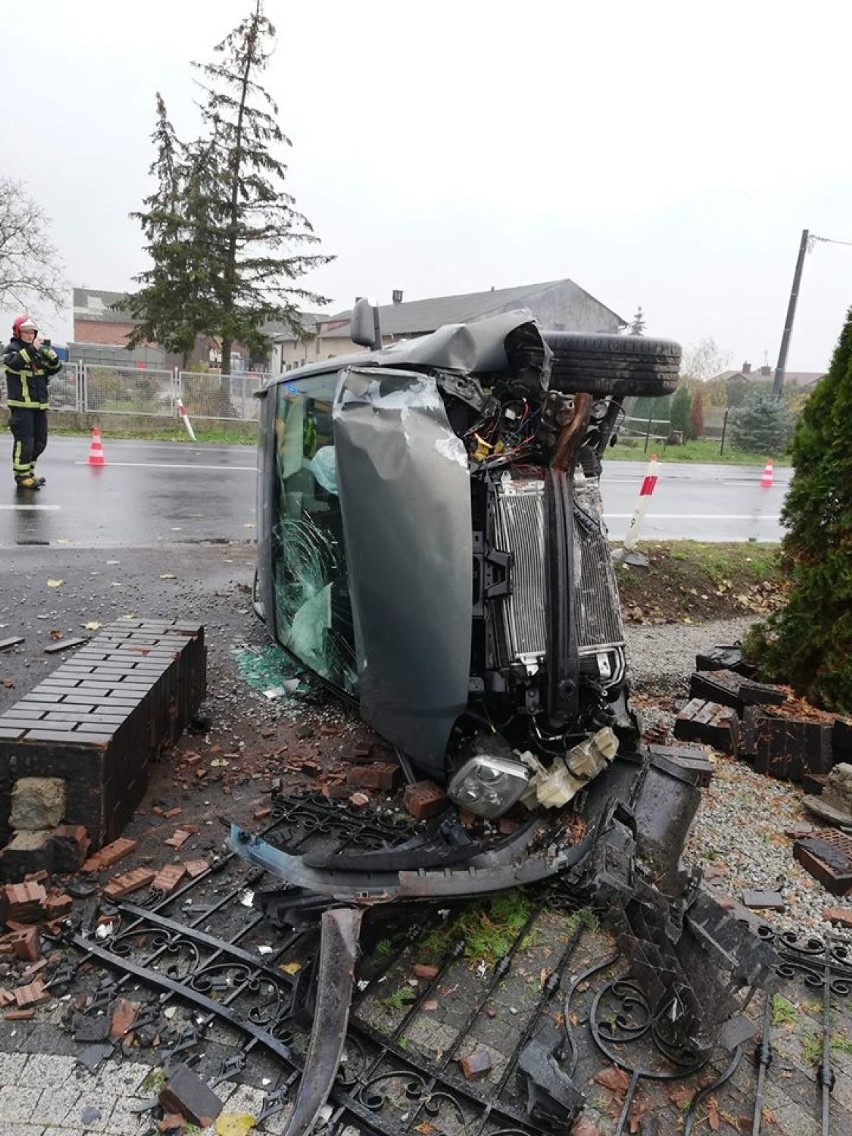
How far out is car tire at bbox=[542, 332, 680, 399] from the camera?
137 inches

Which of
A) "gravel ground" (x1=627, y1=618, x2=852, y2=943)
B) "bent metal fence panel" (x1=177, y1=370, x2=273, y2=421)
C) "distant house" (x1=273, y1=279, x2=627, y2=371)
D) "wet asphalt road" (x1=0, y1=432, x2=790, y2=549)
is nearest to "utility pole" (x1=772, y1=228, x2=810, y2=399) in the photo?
"distant house" (x1=273, y1=279, x2=627, y2=371)

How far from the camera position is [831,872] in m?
3.28

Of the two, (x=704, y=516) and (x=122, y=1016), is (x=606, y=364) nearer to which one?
(x=122, y=1016)

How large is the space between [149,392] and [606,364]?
61.7ft

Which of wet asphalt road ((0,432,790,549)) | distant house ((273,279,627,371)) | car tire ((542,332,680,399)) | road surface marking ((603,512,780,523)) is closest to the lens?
car tire ((542,332,680,399))

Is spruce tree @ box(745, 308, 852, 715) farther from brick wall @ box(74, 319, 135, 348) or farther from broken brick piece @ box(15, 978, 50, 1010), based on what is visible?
brick wall @ box(74, 319, 135, 348)

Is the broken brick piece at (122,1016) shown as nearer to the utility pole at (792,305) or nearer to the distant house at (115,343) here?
the distant house at (115,343)

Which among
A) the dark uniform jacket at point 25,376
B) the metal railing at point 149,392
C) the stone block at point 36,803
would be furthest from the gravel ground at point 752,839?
the metal railing at point 149,392

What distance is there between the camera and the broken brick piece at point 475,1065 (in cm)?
220

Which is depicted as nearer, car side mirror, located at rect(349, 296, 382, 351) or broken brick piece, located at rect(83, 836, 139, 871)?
broken brick piece, located at rect(83, 836, 139, 871)

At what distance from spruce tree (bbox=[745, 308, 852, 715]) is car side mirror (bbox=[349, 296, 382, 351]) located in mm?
2863

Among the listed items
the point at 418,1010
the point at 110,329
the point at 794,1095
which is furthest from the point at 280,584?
the point at 110,329

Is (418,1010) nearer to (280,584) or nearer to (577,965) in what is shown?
(577,965)

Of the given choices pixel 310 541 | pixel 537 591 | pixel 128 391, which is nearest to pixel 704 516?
pixel 310 541
